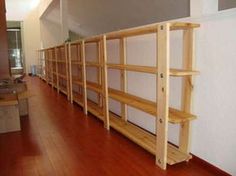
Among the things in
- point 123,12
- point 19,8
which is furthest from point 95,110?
point 19,8

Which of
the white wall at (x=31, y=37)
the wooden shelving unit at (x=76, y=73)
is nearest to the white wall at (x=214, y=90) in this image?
the wooden shelving unit at (x=76, y=73)

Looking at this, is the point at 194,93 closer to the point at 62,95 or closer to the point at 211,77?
the point at 211,77

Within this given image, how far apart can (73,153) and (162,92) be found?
3.39 feet

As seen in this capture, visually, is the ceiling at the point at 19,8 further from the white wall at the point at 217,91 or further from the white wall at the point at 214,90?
the white wall at the point at 217,91

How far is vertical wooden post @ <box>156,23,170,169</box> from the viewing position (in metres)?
1.83

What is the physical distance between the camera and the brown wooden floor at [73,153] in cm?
197

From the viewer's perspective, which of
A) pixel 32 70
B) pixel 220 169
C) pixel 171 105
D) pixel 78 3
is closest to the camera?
pixel 220 169

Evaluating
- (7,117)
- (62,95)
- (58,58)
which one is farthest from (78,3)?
(7,117)

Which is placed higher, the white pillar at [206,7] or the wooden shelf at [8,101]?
the white pillar at [206,7]

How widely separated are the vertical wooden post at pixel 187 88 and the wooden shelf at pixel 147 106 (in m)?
0.10

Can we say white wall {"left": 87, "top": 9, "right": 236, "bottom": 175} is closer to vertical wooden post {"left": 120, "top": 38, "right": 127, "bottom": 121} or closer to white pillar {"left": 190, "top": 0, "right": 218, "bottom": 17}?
white pillar {"left": 190, "top": 0, "right": 218, "bottom": 17}

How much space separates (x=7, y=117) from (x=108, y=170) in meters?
1.60

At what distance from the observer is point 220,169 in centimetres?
185

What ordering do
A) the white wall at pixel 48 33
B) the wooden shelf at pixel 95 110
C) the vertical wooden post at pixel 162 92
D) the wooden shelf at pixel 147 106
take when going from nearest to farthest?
the vertical wooden post at pixel 162 92, the wooden shelf at pixel 147 106, the wooden shelf at pixel 95 110, the white wall at pixel 48 33
